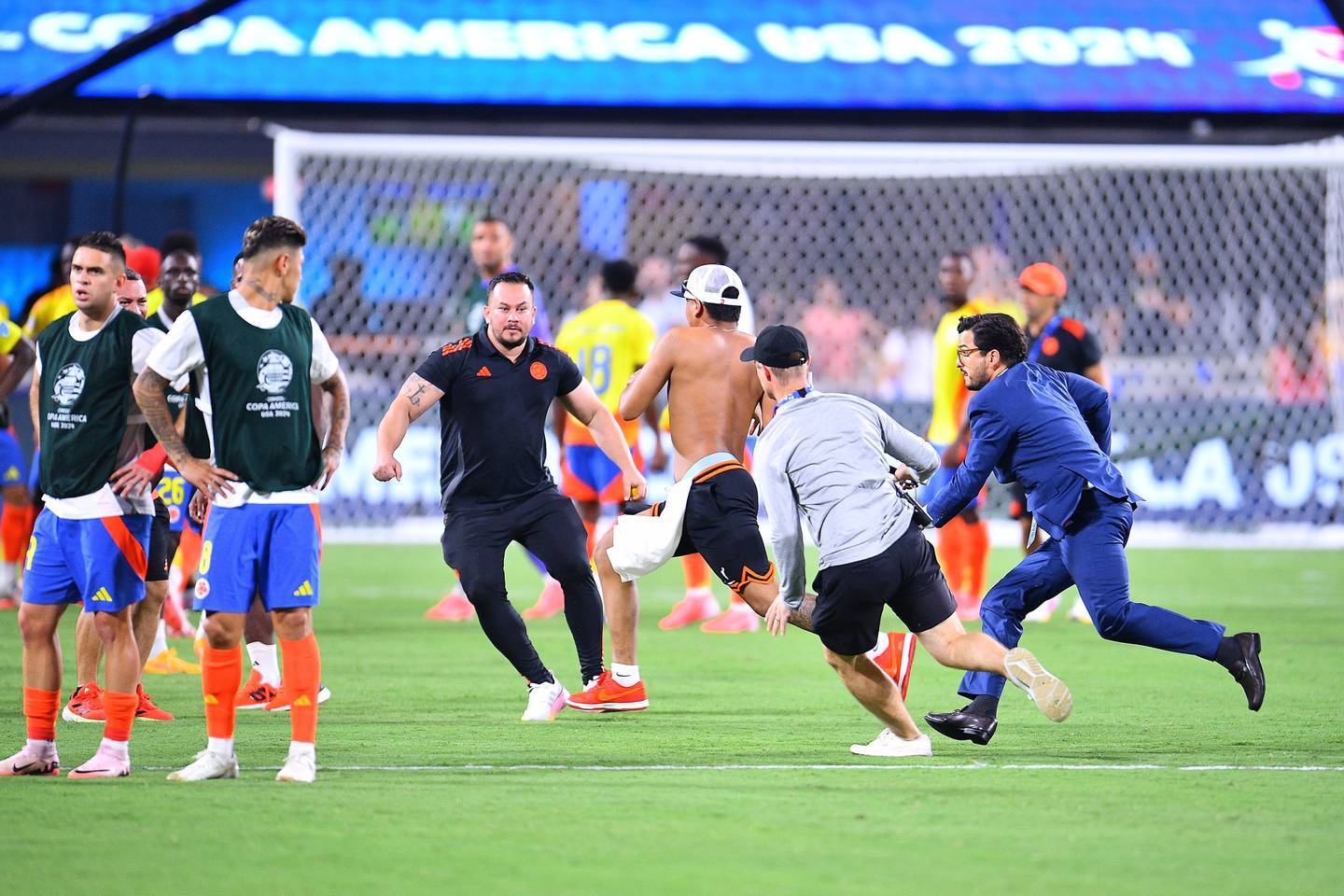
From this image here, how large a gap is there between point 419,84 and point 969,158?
202 inches

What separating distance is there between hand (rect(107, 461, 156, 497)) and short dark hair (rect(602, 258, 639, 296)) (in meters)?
6.04

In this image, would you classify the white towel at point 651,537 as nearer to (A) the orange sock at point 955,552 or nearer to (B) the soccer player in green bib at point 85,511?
(B) the soccer player in green bib at point 85,511

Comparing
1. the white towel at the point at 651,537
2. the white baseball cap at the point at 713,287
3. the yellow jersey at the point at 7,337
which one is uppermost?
the white baseball cap at the point at 713,287

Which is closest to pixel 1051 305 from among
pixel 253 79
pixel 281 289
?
pixel 281 289

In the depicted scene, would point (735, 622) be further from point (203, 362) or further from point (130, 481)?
point (203, 362)

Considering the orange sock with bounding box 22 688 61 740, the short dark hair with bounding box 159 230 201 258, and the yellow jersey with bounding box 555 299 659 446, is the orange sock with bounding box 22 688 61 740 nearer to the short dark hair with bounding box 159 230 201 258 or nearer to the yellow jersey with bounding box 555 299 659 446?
the short dark hair with bounding box 159 230 201 258

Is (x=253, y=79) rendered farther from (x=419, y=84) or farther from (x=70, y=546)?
(x=70, y=546)

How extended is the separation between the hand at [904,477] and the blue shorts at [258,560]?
7.55 ft

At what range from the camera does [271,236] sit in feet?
22.2

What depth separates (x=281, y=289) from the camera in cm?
679

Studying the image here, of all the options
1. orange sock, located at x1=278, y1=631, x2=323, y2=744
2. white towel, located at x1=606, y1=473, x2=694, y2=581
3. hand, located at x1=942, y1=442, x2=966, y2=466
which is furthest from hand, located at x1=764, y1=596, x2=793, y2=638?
hand, located at x1=942, y1=442, x2=966, y2=466

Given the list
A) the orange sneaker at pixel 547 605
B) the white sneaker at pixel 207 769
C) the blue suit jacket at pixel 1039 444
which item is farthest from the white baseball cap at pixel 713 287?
the orange sneaker at pixel 547 605

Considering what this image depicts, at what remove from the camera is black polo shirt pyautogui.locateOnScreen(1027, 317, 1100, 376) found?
12.3 meters

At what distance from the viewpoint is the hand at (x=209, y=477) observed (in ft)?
21.8
